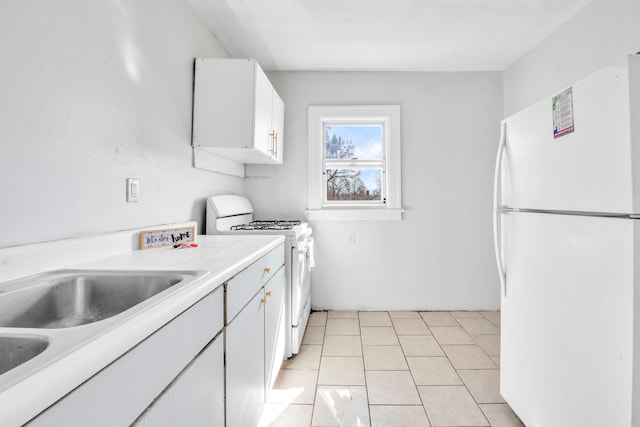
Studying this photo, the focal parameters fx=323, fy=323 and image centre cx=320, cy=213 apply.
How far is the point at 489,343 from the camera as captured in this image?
8.46ft

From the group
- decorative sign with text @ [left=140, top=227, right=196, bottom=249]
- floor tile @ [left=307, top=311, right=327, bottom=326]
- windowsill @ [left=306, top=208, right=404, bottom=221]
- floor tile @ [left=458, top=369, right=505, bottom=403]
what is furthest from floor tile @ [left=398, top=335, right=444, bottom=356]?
decorative sign with text @ [left=140, top=227, right=196, bottom=249]

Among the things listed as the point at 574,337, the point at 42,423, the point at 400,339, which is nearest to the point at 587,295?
the point at 574,337

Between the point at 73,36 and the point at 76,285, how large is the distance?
Result: 934 mm

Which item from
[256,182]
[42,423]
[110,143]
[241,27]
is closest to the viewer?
[42,423]

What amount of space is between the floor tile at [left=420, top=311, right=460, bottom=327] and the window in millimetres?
1011

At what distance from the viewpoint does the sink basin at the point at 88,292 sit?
983mm

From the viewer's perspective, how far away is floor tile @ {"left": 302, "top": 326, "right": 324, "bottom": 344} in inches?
102

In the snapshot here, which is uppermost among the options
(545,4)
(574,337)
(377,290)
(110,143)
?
(545,4)

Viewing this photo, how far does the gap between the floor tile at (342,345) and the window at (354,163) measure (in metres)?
1.15

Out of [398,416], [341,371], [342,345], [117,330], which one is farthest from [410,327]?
[117,330]

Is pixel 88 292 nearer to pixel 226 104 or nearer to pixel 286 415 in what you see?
pixel 286 415

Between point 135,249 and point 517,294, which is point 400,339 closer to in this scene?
point 517,294

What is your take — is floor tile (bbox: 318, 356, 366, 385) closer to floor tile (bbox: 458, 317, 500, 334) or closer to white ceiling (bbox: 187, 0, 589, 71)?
floor tile (bbox: 458, 317, 500, 334)

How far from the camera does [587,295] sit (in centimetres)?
115
